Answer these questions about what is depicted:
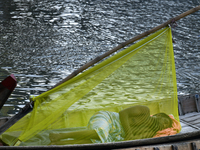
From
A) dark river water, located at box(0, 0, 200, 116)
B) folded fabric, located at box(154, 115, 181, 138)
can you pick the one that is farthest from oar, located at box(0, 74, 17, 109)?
dark river water, located at box(0, 0, 200, 116)

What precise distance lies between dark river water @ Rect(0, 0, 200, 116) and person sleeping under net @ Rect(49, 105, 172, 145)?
372 centimetres

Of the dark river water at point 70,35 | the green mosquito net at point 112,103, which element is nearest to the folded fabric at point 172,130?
the green mosquito net at point 112,103

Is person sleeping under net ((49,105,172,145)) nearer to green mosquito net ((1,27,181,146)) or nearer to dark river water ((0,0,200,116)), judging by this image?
green mosquito net ((1,27,181,146))

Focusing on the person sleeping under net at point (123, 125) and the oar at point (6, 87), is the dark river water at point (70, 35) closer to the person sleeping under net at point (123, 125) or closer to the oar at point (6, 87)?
A: the oar at point (6, 87)

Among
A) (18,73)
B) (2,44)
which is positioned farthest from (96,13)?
(18,73)

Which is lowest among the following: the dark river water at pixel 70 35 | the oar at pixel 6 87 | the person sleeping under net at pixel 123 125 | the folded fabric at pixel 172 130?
the folded fabric at pixel 172 130

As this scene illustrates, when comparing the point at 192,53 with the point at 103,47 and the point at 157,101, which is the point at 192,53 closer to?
the point at 103,47

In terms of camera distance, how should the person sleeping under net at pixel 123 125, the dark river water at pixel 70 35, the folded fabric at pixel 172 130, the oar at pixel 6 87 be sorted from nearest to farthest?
the oar at pixel 6 87
the person sleeping under net at pixel 123 125
the folded fabric at pixel 172 130
the dark river water at pixel 70 35

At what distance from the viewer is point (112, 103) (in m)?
3.60

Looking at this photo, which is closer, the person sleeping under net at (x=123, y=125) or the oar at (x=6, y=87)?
the oar at (x=6, y=87)

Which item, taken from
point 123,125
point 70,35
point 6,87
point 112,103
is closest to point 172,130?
point 123,125

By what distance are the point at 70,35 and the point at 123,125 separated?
946cm

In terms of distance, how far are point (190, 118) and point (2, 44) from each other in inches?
357

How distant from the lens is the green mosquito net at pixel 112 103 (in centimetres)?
317
